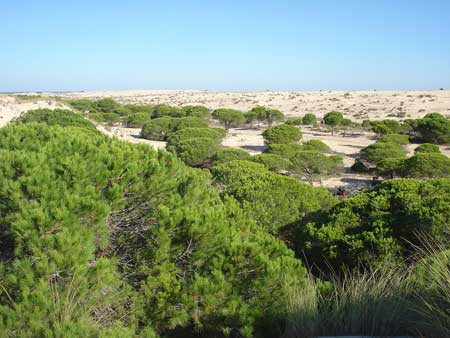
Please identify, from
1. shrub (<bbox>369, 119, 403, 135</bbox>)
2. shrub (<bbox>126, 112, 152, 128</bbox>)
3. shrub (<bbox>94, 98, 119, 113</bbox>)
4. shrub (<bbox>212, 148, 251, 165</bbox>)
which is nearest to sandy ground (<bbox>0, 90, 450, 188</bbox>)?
shrub (<bbox>369, 119, 403, 135</bbox>)

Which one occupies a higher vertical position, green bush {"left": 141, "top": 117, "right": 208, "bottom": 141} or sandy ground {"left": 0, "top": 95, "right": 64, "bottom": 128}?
sandy ground {"left": 0, "top": 95, "right": 64, "bottom": 128}

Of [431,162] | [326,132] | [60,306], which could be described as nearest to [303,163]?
[431,162]

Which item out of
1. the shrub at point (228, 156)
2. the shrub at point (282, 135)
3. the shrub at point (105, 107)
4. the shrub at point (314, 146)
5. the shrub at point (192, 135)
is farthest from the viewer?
the shrub at point (105, 107)

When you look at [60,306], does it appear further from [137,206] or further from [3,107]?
[3,107]

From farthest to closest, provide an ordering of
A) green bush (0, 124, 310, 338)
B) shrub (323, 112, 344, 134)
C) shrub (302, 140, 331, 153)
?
shrub (323, 112, 344, 134), shrub (302, 140, 331, 153), green bush (0, 124, 310, 338)

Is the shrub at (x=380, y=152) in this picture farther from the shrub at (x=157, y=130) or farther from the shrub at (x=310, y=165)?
the shrub at (x=157, y=130)

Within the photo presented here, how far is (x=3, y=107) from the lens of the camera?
2289 cm

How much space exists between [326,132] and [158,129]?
39.1ft

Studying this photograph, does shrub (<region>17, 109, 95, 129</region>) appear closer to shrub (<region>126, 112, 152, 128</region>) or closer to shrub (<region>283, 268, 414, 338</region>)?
shrub (<region>126, 112, 152, 128</region>)

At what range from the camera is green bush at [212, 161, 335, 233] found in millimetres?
7398

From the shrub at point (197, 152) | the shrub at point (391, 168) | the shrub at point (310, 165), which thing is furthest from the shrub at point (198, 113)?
the shrub at point (391, 168)

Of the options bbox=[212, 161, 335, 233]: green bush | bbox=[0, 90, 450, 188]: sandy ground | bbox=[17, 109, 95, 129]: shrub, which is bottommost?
bbox=[0, 90, 450, 188]: sandy ground

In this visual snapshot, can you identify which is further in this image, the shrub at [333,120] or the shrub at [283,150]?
the shrub at [333,120]

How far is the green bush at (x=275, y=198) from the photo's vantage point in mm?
7398
